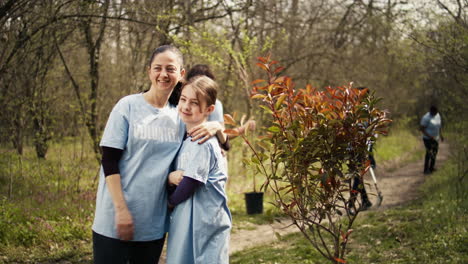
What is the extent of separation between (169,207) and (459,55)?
658 cm

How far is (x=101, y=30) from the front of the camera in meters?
7.57

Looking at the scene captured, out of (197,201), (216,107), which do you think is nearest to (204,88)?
(197,201)

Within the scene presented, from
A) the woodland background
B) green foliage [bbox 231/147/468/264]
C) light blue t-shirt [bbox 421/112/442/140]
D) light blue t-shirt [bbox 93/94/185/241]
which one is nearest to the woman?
light blue t-shirt [bbox 93/94/185/241]

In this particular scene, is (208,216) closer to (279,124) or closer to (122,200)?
(122,200)

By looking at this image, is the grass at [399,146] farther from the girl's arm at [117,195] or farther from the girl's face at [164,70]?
the girl's arm at [117,195]

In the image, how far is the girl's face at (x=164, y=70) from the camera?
2279 millimetres

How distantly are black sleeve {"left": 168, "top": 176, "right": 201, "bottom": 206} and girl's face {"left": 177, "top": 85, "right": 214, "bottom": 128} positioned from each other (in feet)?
1.18

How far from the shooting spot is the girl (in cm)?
218

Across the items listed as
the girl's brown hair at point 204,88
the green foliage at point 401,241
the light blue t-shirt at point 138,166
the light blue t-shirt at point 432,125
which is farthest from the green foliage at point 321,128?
the light blue t-shirt at point 432,125

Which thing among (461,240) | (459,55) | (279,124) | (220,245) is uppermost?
(459,55)

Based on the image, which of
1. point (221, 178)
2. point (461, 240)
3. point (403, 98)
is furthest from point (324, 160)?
point (403, 98)

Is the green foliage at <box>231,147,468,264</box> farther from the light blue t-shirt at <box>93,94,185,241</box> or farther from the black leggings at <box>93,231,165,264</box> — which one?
the light blue t-shirt at <box>93,94,185,241</box>

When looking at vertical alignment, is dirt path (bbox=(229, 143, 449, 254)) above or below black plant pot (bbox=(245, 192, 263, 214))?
below

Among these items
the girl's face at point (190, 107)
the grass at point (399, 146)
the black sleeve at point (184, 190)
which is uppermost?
the girl's face at point (190, 107)
